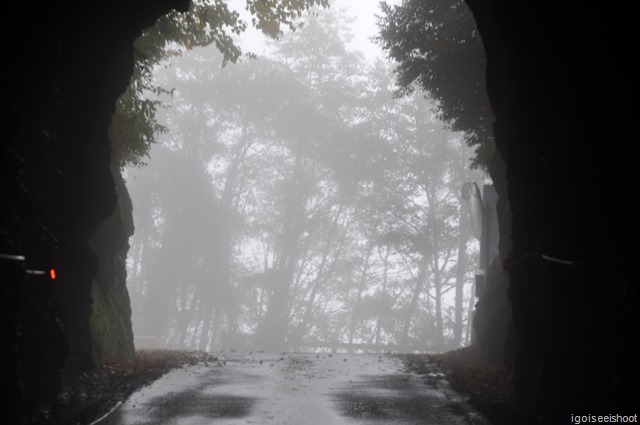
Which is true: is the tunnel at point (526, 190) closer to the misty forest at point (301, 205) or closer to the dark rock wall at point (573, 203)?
the dark rock wall at point (573, 203)

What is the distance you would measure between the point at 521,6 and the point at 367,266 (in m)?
41.7

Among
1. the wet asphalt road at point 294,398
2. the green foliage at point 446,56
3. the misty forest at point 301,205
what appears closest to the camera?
the wet asphalt road at point 294,398

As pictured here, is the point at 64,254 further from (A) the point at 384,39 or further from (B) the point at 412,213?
(B) the point at 412,213

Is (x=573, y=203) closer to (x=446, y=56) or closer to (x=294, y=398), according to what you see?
(x=294, y=398)

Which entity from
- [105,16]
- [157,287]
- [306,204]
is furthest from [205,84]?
[105,16]

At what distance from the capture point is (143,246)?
49.0 metres

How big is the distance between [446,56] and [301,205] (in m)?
32.9

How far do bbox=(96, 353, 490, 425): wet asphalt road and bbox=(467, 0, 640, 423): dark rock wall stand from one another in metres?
1.39

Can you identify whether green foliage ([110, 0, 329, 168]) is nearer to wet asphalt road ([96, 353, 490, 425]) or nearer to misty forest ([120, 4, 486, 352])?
wet asphalt road ([96, 353, 490, 425])

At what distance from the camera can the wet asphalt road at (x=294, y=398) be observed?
325 inches

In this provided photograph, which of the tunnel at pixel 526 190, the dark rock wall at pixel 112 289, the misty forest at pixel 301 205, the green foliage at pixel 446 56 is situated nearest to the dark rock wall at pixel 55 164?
the tunnel at pixel 526 190

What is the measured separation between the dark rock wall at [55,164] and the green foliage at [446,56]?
574cm

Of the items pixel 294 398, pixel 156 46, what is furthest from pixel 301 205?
pixel 294 398

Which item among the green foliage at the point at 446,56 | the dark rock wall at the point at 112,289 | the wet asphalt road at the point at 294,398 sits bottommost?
the wet asphalt road at the point at 294,398
